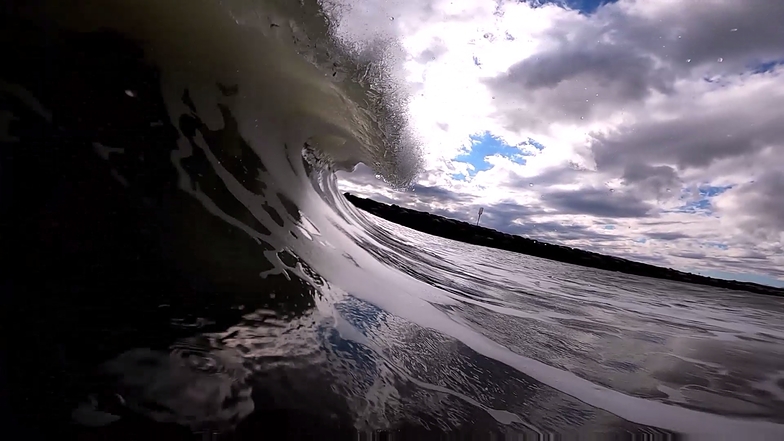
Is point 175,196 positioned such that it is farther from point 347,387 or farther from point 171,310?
point 347,387

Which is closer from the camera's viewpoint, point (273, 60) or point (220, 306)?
point (220, 306)

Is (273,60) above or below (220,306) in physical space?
above

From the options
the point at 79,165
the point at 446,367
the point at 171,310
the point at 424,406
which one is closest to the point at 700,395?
the point at 446,367

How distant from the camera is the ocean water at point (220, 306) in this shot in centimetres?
110

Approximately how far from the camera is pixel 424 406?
1.23 m

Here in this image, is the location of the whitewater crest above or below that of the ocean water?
above

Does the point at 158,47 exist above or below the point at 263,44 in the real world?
below

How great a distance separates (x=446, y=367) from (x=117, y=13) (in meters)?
2.12

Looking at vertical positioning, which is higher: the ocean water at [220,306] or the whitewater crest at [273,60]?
the whitewater crest at [273,60]

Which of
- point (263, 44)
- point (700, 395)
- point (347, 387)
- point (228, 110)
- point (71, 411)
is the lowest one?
point (71, 411)

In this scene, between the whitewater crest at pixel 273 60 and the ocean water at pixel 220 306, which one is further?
the whitewater crest at pixel 273 60

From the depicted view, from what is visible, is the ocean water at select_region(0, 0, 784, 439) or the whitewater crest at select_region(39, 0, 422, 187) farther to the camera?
the whitewater crest at select_region(39, 0, 422, 187)

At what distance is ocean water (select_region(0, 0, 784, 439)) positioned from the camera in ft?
3.62

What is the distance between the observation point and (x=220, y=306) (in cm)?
148
